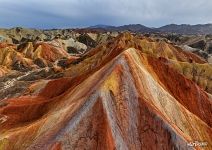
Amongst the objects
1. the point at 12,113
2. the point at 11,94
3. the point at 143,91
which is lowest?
the point at 11,94

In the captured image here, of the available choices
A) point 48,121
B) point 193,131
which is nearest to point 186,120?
point 193,131

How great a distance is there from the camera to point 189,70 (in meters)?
74.6

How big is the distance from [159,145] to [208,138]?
9400 mm

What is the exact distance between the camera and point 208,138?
50.2 m

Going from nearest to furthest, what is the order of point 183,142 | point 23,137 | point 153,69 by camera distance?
point 183,142
point 23,137
point 153,69

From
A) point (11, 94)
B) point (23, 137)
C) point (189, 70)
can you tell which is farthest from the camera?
point (11, 94)

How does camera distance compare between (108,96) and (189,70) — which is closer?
(108,96)

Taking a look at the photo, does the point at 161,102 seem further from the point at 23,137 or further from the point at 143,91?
the point at 23,137

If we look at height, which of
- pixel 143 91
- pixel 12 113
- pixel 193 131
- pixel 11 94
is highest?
pixel 143 91

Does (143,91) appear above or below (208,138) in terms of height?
above

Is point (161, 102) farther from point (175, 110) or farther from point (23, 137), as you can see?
point (23, 137)

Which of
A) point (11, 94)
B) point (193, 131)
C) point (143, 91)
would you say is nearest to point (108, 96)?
point (143, 91)

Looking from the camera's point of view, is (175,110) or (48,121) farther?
(175,110)

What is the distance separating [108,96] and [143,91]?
4896mm
